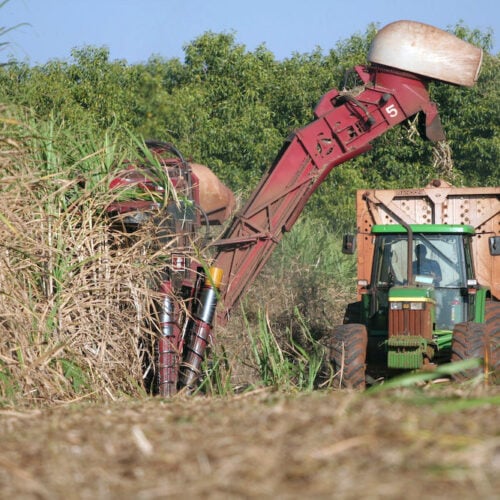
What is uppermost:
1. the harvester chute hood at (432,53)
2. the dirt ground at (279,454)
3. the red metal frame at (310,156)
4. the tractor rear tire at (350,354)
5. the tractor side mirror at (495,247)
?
the harvester chute hood at (432,53)

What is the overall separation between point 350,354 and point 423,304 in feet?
2.71

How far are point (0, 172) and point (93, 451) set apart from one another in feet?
12.3

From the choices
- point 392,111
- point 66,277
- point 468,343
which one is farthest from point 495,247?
point 66,277

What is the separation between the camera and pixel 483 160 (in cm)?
2302

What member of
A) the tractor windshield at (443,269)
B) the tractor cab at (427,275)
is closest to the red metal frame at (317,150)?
the tractor cab at (427,275)

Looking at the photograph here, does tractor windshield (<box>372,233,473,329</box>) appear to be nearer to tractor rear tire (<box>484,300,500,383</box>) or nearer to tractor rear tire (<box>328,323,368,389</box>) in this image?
tractor rear tire (<box>484,300,500,383</box>)

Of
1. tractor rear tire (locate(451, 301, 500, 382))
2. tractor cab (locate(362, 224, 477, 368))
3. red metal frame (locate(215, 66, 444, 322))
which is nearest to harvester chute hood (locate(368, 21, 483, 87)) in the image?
red metal frame (locate(215, 66, 444, 322))

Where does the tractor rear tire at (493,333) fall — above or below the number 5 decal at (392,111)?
below

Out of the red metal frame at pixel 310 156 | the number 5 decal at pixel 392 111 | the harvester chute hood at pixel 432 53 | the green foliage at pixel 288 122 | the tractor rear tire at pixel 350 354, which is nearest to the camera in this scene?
the tractor rear tire at pixel 350 354

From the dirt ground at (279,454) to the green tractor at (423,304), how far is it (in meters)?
4.47

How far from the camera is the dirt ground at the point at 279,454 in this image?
2695 mm

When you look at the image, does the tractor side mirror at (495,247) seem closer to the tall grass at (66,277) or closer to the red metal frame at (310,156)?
the red metal frame at (310,156)

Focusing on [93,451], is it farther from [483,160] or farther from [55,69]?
[483,160]

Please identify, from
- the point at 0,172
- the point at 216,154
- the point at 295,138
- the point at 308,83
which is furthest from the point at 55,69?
the point at 308,83
